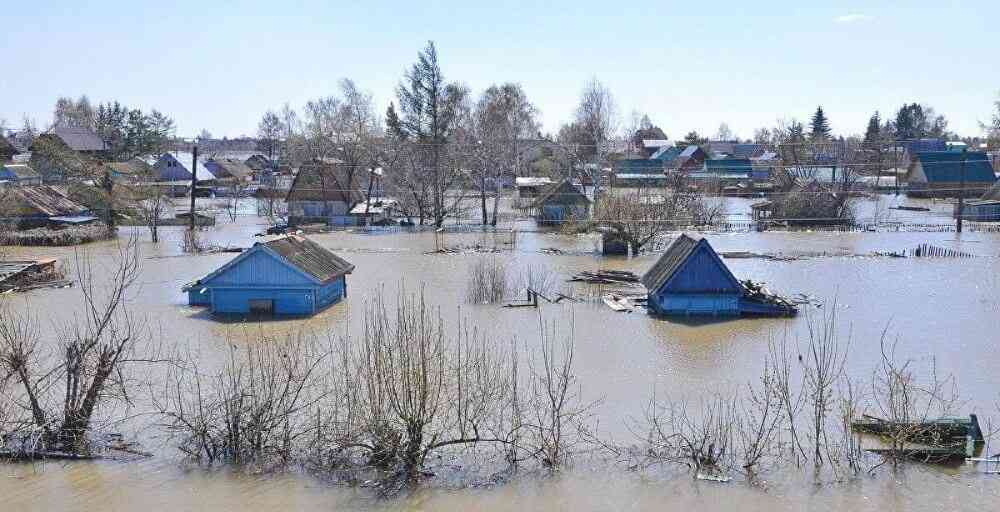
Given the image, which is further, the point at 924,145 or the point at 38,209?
the point at 924,145

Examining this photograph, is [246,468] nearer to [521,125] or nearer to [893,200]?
[893,200]

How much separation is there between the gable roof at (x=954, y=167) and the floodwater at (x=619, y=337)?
22001 millimetres

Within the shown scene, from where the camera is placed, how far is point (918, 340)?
18234 mm

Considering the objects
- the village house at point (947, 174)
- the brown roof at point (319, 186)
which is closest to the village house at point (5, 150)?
the brown roof at point (319, 186)

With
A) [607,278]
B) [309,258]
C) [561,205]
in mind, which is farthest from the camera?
[561,205]

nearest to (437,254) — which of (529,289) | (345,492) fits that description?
(529,289)

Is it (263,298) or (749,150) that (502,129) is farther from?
(263,298)

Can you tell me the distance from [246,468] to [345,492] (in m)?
1.41

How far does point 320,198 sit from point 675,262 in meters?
27.9

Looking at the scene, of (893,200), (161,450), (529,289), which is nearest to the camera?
(161,450)

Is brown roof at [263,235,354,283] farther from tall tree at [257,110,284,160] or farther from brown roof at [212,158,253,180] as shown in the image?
tall tree at [257,110,284,160]

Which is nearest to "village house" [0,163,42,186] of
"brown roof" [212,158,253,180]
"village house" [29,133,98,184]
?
"village house" [29,133,98,184]

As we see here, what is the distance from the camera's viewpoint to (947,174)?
195 feet

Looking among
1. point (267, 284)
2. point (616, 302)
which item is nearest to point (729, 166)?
point (616, 302)
